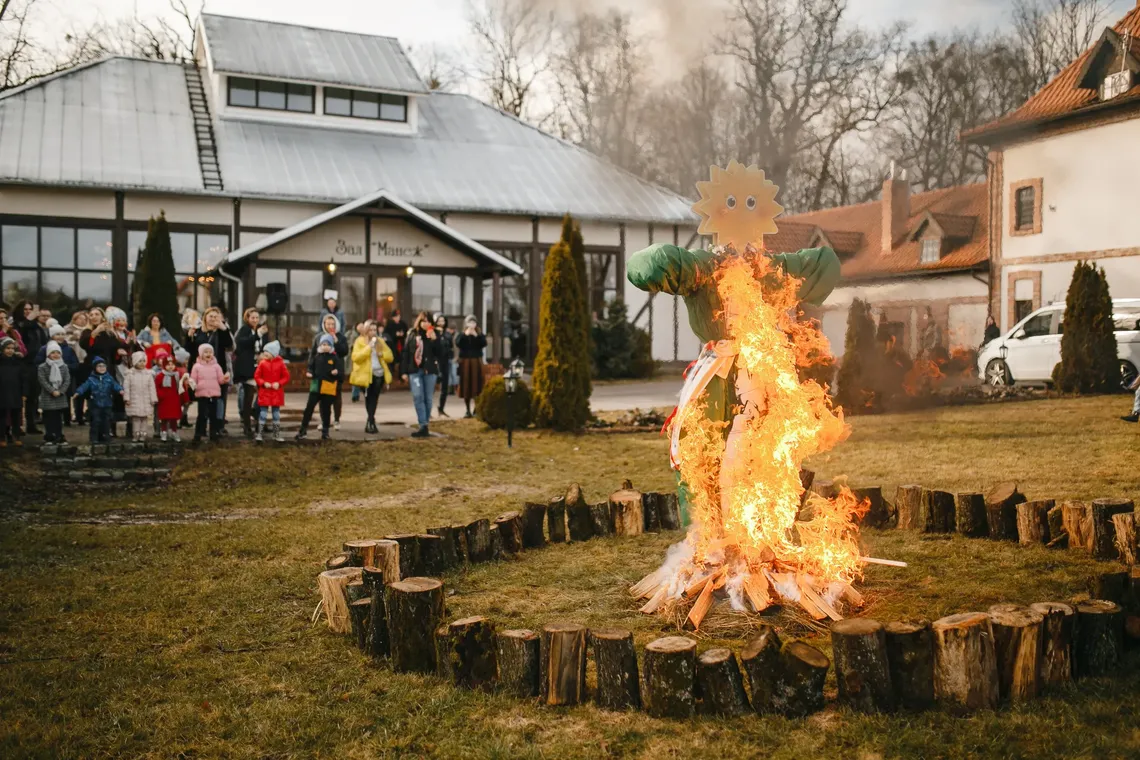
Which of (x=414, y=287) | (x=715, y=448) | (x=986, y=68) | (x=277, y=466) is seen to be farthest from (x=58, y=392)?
(x=414, y=287)

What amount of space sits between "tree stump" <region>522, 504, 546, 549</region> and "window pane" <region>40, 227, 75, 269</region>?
20870mm

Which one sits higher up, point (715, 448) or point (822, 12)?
→ point (822, 12)

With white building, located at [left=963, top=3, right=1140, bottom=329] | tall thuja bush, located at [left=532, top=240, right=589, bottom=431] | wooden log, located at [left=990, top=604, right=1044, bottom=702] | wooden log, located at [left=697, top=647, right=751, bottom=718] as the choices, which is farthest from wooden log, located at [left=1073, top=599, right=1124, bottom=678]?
tall thuja bush, located at [left=532, top=240, right=589, bottom=431]

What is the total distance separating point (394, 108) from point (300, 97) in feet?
9.41

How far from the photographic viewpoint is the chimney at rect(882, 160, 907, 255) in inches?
525

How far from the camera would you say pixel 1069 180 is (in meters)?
19.4

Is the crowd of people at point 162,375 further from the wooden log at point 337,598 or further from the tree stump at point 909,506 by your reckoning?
the tree stump at point 909,506

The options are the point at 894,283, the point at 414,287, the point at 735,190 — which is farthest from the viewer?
the point at 414,287

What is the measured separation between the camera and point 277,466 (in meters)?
11.6

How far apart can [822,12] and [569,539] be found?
4590 mm

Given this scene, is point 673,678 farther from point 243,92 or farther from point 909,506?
point 243,92

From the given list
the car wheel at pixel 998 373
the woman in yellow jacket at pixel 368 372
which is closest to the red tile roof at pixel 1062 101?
the car wheel at pixel 998 373

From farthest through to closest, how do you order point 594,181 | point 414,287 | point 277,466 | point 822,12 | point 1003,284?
1. point 594,181
2. point 414,287
3. point 1003,284
4. point 277,466
5. point 822,12

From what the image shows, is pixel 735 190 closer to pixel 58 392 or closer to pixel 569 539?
pixel 569 539
